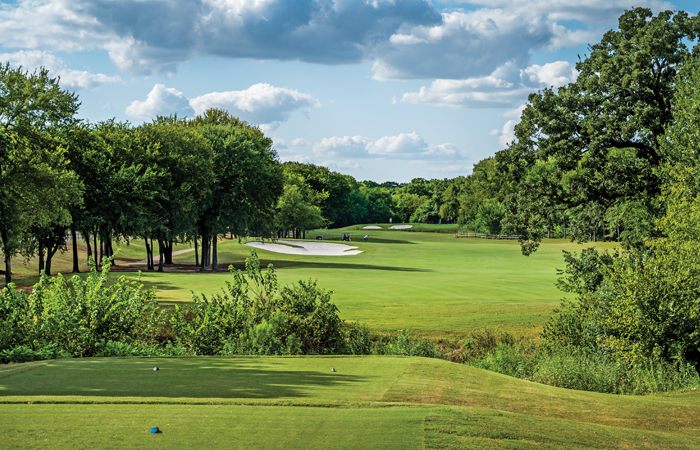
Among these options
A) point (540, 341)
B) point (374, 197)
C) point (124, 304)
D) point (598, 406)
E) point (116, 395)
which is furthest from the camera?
point (374, 197)

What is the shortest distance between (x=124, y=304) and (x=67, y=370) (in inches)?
180

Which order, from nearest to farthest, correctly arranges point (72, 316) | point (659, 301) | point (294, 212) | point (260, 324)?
point (72, 316), point (659, 301), point (260, 324), point (294, 212)

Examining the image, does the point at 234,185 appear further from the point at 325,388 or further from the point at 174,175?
the point at 325,388

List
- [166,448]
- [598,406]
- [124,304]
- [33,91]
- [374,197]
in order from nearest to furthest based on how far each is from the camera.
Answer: [166,448]
[598,406]
[124,304]
[33,91]
[374,197]

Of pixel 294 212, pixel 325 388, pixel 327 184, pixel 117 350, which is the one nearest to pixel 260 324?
pixel 117 350

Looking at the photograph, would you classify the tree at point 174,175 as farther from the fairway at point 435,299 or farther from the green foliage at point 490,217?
the green foliage at point 490,217

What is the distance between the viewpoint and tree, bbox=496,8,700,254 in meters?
23.0

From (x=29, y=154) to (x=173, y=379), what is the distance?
94.1 feet

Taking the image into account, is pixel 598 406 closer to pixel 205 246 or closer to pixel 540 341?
pixel 540 341

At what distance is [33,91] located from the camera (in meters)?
31.5

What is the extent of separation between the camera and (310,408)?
6754 mm

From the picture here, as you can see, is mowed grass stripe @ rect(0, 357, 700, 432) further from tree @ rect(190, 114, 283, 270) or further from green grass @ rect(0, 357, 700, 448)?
tree @ rect(190, 114, 283, 270)

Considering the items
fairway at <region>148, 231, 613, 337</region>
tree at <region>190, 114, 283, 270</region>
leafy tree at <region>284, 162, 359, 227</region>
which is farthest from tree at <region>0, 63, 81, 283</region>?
leafy tree at <region>284, 162, 359, 227</region>

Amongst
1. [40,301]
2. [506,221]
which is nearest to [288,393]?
[40,301]
